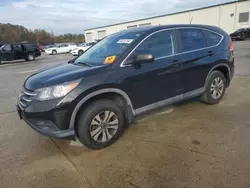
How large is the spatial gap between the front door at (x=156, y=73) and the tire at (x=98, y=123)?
13.8 inches

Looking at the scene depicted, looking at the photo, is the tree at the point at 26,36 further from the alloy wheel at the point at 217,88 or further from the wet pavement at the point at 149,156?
the alloy wheel at the point at 217,88

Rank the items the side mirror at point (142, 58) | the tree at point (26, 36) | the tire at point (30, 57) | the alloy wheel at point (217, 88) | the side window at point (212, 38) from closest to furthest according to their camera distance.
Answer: the side mirror at point (142, 58) < the side window at point (212, 38) < the alloy wheel at point (217, 88) < the tire at point (30, 57) < the tree at point (26, 36)

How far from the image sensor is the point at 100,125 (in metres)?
3.07

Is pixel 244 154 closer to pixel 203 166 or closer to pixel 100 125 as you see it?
pixel 203 166

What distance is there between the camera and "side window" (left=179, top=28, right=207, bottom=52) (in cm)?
387

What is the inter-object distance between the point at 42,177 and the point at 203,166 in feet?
6.59

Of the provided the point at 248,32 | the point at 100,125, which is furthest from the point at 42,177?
the point at 248,32

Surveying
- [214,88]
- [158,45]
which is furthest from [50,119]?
[214,88]

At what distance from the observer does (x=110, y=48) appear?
3699 mm

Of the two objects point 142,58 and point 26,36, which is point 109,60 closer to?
point 142,58

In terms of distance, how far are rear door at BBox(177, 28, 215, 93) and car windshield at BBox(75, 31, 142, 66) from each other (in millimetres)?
919

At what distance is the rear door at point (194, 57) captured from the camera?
384 centimetres

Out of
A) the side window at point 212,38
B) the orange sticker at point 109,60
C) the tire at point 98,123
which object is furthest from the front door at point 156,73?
the side window at point 212,38

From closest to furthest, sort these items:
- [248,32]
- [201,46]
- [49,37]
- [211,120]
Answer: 1. [211,120]
2. [201,46]
3. [248,32]
4. [49,37]
